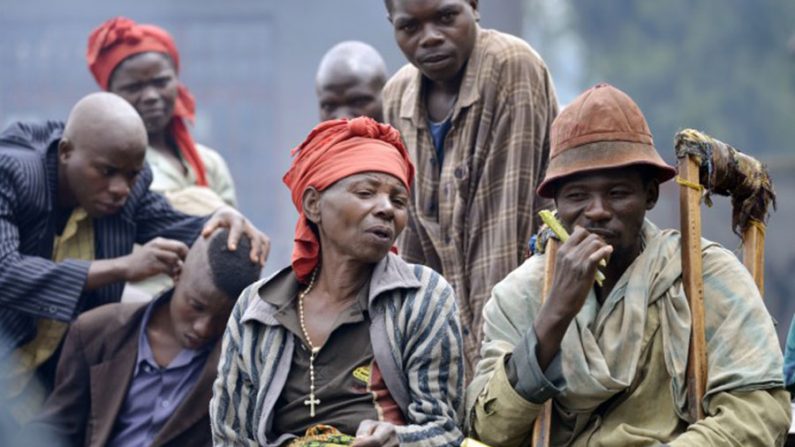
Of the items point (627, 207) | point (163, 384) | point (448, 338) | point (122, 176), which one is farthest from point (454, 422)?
point (122, 176)

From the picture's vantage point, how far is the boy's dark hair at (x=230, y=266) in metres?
6.91

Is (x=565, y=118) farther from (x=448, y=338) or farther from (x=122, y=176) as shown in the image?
(x=122, y=176)

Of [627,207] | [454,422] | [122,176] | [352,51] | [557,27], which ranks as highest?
[557,27]

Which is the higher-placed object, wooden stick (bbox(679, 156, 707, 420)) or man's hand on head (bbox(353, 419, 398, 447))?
wooden stick (bbox(679, 156, 707, 420))

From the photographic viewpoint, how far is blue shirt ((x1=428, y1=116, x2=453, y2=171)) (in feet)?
23.2

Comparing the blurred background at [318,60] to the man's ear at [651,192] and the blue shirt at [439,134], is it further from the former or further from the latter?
the man's ear at [651,192]

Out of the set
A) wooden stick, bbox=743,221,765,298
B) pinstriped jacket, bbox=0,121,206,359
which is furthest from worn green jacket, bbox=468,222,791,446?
pinstriped jacket, bbox=0,121,206,359

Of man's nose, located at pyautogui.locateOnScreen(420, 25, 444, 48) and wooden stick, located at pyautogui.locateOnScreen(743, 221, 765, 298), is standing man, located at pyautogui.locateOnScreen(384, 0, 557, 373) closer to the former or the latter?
man's nose, located at pyautogui.locateOnScreen(420, 25, 444, 48)

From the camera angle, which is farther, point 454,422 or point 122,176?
point 122,176

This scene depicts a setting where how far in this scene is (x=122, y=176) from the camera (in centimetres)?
759

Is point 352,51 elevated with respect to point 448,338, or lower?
elevated

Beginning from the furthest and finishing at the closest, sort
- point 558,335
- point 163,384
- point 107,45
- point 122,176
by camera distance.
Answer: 1. point 107,45
2. point 122,176
3. point 163,384
4. point 558,335

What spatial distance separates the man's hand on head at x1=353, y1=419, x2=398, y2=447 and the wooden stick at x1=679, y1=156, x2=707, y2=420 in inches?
35.0

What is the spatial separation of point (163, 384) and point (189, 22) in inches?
614
